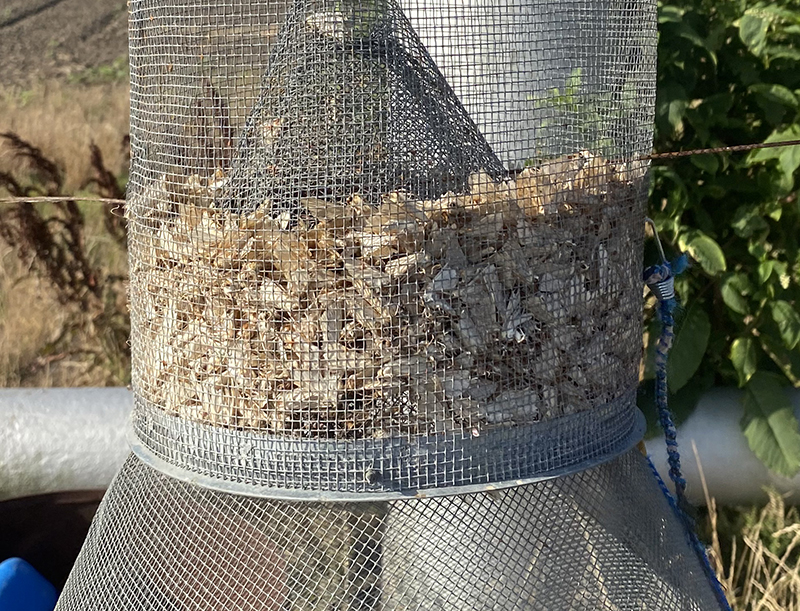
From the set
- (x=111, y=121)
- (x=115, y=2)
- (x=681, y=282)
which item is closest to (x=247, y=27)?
(x=681, y=282)

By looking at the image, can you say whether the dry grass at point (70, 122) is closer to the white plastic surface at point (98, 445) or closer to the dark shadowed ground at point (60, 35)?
the dark shadowed ground at point (60, 35)

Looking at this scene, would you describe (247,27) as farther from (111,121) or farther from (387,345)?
(111,121)

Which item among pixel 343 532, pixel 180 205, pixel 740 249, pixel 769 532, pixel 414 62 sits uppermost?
pixel 414 62

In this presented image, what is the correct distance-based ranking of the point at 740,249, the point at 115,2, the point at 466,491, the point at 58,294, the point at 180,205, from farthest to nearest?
1. the point at 115,2
2. the point at 58,294
3. the point at 740,249
4. the point at 180,205
5. the point at 466,491

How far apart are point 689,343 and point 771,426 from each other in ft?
0.96

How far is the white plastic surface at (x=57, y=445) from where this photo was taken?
7.68ft

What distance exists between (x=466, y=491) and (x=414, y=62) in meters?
0.63

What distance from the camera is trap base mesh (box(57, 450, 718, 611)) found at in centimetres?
132

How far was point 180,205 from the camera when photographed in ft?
4.50

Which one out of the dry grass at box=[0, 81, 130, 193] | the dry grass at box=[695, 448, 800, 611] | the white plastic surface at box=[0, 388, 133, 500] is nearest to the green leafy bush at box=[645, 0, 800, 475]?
the dry grass at box=[695, 448, 800, 611]

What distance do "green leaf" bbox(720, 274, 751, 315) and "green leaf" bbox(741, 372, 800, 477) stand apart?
219 mm

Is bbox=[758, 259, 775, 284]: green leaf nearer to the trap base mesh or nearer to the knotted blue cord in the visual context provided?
the knotted blue cord

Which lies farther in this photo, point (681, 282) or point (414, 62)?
point (681, 282)

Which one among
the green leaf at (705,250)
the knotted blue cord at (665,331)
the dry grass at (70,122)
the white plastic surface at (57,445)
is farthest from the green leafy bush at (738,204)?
the dry grass at (70,122)
